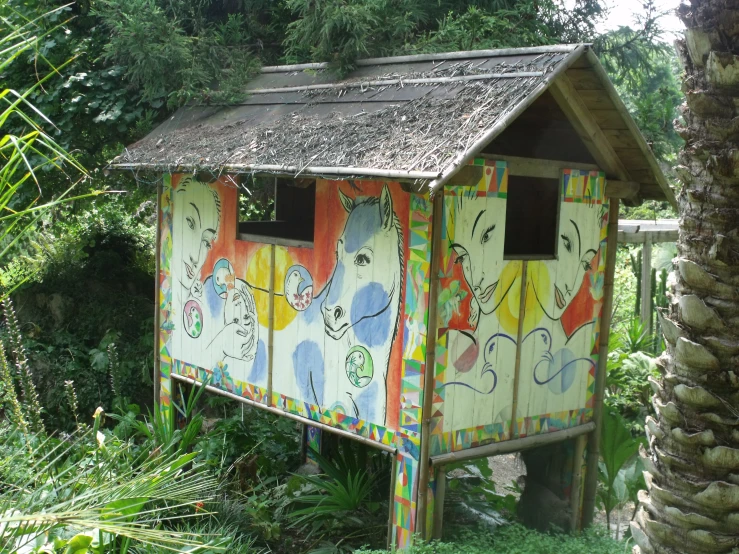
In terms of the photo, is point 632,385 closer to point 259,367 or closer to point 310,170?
point 259,367

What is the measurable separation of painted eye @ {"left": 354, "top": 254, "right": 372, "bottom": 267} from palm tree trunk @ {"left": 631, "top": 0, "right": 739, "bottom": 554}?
96.2 inches

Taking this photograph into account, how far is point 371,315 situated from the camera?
5.73 metres

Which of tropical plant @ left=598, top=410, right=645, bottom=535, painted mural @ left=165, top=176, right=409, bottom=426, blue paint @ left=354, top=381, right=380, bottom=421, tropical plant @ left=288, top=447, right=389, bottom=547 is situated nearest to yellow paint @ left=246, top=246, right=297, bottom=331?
painted mural @ left=165, top=176, right=409, bottom=426

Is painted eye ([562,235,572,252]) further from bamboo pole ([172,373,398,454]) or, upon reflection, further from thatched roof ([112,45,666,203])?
bamboo pole ([172,373,398,454])

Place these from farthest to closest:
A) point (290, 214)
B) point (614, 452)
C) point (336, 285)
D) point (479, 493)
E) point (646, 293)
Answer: point (646, 293) < point (290, 214) < point (479, 493) < point (614, 452) < point (336, 285)

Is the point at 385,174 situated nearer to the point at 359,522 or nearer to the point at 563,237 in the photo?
the point at 563,237

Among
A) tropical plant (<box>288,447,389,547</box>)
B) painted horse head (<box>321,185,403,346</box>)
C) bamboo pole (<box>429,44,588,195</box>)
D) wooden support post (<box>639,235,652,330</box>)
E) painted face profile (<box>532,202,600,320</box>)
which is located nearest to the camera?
bamboo pole (<box>429,44,588,195</box>)

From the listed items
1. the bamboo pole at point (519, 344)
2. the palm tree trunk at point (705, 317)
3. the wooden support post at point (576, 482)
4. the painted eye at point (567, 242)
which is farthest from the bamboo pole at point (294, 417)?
the palm tree trunk at point (705, 317)

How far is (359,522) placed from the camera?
21.0 ft

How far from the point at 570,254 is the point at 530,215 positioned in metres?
0.88

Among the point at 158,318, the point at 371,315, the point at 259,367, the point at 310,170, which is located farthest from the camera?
the point at 158,318

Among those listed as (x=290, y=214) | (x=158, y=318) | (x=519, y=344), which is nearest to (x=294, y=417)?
(x=519, y=344)

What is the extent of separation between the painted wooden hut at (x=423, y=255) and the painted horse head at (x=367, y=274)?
1 centimetres

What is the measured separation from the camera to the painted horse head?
→ 5559 millimetres
